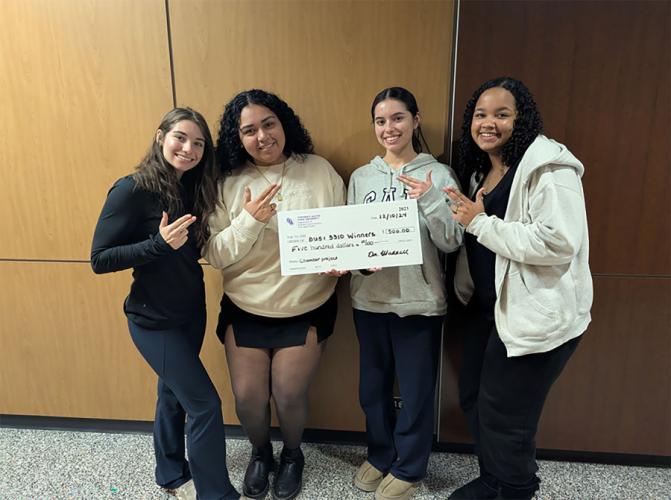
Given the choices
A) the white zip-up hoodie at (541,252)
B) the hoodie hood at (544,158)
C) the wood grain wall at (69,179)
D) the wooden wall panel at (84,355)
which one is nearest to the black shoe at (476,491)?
the wooden wall panel at (84,355)

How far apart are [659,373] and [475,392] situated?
954 mm

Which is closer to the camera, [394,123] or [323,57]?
[394,123]

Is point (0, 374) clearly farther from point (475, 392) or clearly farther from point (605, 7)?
point (605, 7)

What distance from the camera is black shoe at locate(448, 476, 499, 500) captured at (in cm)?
174

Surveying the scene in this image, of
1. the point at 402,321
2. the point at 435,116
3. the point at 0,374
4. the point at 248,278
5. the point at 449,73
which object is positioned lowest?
the point at 0,374

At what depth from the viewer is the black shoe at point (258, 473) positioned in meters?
1.82

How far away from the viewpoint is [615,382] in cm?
196

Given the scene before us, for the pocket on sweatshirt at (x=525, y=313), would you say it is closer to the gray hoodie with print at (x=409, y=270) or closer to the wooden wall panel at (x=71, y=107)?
the gray hoodie with print at (x=409, y=270)

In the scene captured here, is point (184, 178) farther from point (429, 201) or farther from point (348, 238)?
point (429, 201)

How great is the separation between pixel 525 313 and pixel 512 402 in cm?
34

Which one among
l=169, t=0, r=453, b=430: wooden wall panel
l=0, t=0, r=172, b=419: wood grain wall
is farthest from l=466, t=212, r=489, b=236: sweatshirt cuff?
l=0, t=0, r=172, b=419: wood grain wall

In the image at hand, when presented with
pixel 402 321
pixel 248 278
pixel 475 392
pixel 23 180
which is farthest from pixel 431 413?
pixel 23 180

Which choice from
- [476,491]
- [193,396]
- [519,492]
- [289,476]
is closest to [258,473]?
[289,476]

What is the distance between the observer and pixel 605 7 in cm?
166
